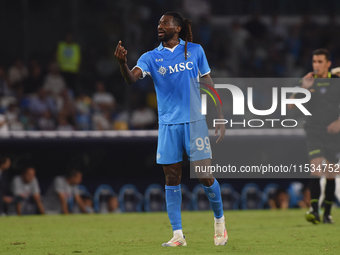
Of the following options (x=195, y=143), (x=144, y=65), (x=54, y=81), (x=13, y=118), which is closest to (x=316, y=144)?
(x=195, y=143)

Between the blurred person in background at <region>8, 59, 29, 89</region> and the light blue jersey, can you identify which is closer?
the light blue jersey

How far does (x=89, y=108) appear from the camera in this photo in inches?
496

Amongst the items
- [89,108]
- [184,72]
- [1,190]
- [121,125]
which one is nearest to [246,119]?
[121,125]

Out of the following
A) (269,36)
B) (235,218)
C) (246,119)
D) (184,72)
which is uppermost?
(269,36)

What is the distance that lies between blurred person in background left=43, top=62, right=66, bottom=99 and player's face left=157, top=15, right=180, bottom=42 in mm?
7690

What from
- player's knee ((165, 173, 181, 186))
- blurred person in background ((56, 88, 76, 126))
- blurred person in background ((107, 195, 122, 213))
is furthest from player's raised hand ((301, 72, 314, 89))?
blurred person in background ((56, 88, 76, 126))

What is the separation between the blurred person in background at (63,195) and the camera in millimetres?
10758

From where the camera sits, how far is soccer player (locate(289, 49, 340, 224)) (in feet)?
25.4

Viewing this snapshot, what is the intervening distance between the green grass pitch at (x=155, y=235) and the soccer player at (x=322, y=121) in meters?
0.57

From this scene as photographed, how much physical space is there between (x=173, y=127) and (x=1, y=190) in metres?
5.82

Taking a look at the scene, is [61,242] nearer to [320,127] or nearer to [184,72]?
[184,72]

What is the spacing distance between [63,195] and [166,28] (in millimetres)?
6050

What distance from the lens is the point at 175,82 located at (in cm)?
546

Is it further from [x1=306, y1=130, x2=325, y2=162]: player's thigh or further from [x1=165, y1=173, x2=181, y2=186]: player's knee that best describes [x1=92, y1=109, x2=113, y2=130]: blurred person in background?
[x1=165, y1=173, x2=181, y2=186]: player's knee
